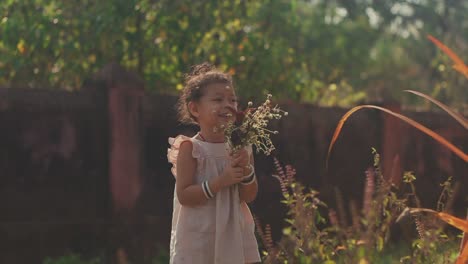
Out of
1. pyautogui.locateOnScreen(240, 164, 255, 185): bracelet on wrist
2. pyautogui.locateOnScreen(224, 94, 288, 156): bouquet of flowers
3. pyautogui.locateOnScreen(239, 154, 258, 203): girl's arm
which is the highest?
pyautogui.locateOnScreen(224, 94, 288, 156): bouquet of flowers

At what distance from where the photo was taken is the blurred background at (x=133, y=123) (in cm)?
605

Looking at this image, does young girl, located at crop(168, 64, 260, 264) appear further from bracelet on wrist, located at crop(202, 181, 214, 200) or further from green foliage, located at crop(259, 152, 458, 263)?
green foliage, located at crop(259, 152, 458, 263)

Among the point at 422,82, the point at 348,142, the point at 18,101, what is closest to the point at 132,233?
the point at 18,101

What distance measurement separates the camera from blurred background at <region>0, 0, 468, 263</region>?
19.9 feet

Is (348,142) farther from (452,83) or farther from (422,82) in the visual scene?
(422,82)

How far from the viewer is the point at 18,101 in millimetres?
5992

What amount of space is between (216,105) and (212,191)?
0.35 metres

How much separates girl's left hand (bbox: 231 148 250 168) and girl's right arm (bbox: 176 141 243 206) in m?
0.02

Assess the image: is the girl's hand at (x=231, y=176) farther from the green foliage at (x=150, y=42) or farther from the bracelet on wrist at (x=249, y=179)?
the green foliage at (x=150, y=42)

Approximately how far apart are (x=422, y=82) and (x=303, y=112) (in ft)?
65.9

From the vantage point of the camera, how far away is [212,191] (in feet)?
12.3

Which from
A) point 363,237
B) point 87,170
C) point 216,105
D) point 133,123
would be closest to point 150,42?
point 133,123

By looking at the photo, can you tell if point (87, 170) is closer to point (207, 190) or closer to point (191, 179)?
point (191, 179)

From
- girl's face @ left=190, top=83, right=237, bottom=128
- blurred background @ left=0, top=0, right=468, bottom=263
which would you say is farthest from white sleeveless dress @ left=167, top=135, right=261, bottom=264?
blurred background @ left=0, top=0, right=468, bottom=263
